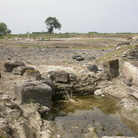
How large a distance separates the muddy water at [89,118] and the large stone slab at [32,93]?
0.87 meters

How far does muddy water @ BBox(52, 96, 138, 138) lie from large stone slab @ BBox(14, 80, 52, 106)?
2.85 ft

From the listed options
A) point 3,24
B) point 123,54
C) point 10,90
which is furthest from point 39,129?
point 3,24

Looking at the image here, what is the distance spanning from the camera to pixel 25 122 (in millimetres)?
6660

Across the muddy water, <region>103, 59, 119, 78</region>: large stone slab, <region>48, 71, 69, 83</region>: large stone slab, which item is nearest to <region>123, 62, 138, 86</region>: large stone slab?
<region>103, 59, 119, 78</region>: large stone slab

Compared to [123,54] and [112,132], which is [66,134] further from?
[123,54]

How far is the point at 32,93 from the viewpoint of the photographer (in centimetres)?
817

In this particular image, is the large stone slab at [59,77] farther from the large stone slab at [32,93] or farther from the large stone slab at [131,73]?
the large stone slab at [131,73]

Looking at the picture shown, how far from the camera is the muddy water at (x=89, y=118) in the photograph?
716 centimetres

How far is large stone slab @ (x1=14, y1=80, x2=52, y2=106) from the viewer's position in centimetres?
804

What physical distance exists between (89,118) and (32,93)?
89.9 inches

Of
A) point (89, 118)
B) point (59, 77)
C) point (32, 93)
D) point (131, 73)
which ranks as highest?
point (131, 73)

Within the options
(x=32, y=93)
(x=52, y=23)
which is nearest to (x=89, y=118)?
(x=32, y=93)

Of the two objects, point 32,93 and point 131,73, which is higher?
point 131,73

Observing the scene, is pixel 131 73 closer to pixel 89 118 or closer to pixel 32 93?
pixel 89 118
